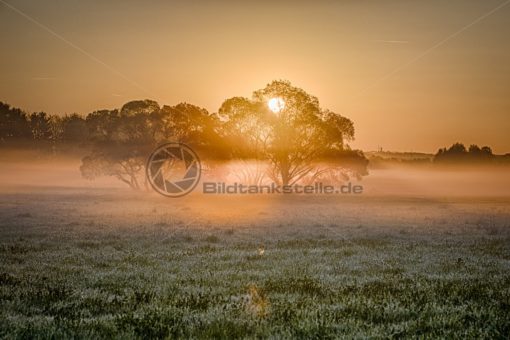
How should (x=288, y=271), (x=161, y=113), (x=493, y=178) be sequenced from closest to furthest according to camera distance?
(x=288, y=271) → (x=161, y=113) → (x=493, y=178)

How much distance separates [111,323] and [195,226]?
1689cm

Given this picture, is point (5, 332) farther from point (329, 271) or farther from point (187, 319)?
point (329, 271)

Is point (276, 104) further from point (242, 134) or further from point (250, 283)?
point (250, 283)

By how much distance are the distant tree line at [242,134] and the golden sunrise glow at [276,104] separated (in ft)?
1.20

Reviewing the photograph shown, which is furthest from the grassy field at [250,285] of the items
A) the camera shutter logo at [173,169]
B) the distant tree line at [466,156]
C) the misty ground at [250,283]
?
the distant tree line at [466,156]

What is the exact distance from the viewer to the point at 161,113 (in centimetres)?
6775

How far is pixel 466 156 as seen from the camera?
149750mm

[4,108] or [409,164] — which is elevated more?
[4,108]

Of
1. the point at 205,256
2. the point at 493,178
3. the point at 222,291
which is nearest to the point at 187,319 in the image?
the point at 222,291

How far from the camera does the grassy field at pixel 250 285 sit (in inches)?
292

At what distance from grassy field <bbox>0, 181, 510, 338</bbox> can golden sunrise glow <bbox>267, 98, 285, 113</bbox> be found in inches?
1598

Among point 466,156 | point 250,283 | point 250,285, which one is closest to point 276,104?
point 250,283

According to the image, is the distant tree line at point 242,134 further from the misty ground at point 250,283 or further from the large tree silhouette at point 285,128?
the misty ground at point 250,283

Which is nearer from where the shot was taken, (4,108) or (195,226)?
(195,226)
